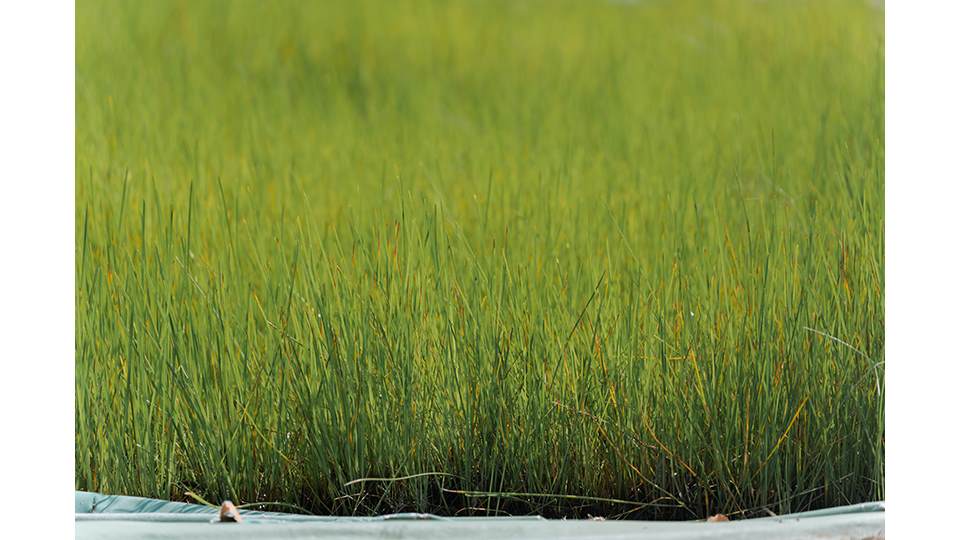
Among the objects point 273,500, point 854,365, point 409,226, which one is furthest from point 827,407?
point 273,500

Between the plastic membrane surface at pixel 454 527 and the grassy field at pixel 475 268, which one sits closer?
the plastic membrane surface at pixel 454 527

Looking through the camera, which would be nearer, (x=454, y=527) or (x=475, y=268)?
(x=454, y=527)

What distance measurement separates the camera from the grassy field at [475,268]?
6.93ft

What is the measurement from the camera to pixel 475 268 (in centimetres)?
220

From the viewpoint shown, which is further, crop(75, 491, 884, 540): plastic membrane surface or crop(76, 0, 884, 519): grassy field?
crop(76, 0, 884, 519): grassy field

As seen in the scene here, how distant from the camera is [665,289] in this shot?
2.20 metres

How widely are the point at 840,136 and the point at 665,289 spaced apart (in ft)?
2.25

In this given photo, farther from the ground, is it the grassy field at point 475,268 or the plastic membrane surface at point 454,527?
the grassy field at point 475,268

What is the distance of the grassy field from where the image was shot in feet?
6.93

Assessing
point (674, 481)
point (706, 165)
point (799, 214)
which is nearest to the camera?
point (674, 481)

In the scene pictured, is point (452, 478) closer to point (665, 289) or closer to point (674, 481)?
point (674, 481)

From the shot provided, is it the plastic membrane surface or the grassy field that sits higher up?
the grassy field

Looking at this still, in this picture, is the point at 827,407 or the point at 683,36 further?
the point at 683,36

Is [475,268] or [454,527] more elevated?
[475,268]
